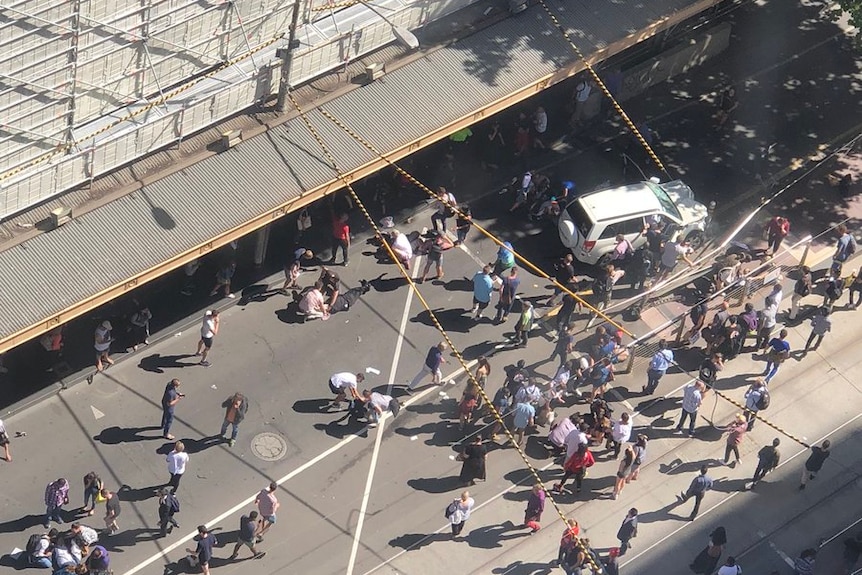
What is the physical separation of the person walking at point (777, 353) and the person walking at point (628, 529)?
506 cm

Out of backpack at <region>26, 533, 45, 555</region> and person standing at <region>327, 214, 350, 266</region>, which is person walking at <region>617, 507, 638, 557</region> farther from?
backpack at <region>26, 533, 45, 555</region>

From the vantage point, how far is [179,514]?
2817cm

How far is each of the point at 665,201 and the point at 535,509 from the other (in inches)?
350

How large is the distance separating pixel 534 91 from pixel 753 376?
7832mm

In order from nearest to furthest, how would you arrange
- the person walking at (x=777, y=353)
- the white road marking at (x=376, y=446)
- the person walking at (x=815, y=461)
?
the white road marking at (x=376, y=446) < the person walking at (x=815, y=461) < the person walking at (x=777, y=353)

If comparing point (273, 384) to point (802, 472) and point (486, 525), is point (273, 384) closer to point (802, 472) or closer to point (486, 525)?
point (486, 525)

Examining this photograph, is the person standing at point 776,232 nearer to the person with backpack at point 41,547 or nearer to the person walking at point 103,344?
the person walking at point 103,344

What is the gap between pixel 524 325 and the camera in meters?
31.1

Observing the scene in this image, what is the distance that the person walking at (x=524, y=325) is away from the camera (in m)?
31.0

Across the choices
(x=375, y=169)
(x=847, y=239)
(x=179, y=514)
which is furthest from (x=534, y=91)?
(x=179, y=514)

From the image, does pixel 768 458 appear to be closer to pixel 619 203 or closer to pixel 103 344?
pixel 619 203

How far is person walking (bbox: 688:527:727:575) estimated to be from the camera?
88.3 feet

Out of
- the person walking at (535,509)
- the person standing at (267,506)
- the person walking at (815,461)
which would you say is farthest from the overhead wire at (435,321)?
the person walking at (815,461)

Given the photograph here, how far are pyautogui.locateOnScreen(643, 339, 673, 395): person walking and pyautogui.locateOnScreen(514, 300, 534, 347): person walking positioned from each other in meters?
2.69
